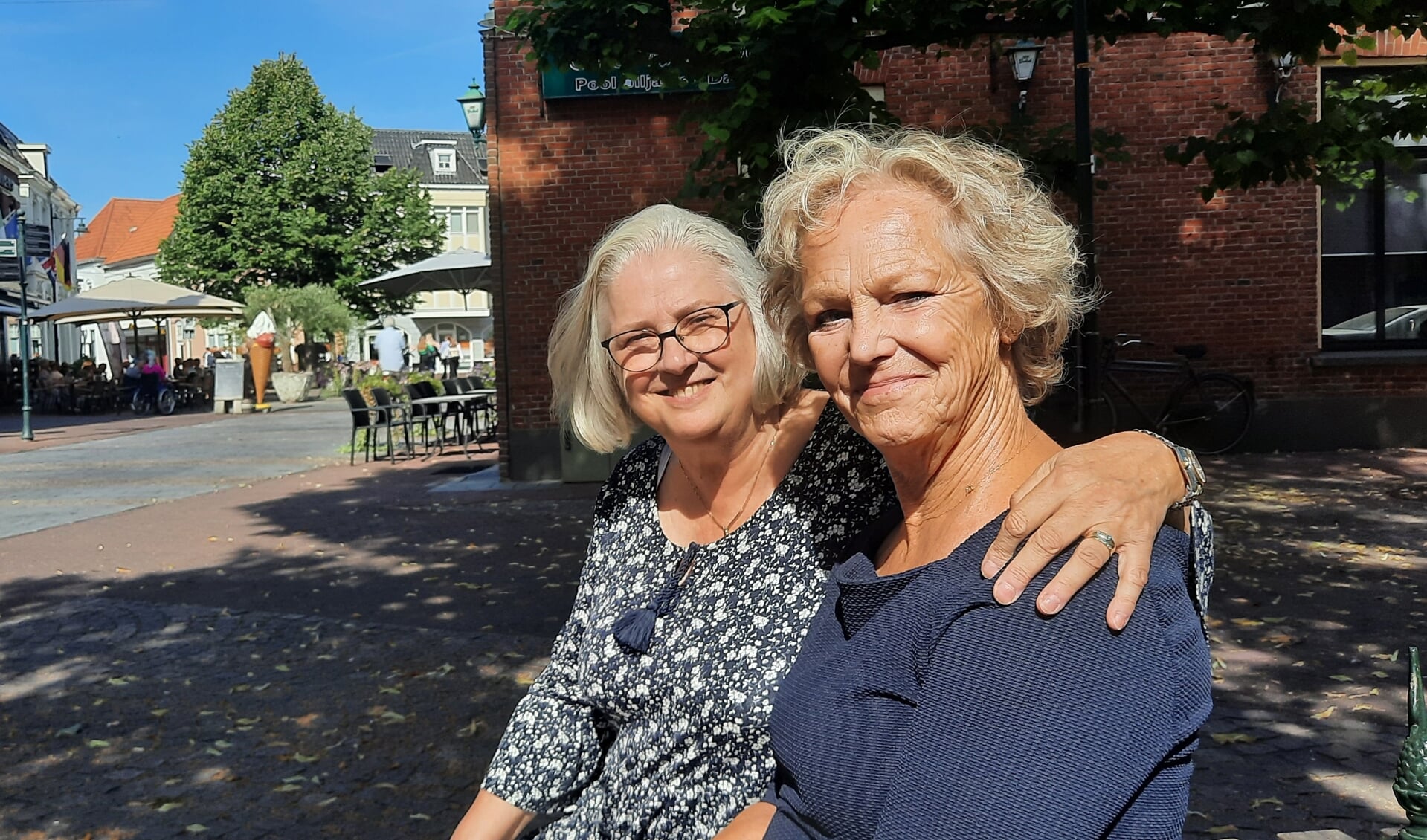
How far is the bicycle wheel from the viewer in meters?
12.4

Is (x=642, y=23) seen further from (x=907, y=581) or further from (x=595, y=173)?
(x=595, y=173)

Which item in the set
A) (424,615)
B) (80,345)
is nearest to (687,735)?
(424,615)

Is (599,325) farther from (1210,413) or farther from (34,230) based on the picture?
(34,230)

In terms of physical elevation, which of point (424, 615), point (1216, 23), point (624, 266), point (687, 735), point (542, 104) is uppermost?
point (542, 104)

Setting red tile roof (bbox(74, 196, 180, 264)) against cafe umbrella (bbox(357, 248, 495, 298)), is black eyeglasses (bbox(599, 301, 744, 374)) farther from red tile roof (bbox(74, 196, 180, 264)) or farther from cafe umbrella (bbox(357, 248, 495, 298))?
red tile roof (bbox(74, 196, 180, 264))

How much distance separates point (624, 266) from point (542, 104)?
10.8 meters

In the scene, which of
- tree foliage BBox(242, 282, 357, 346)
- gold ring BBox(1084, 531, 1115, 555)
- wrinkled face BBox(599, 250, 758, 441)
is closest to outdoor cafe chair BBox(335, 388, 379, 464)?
wrinkled face BBox(599, 250, 758, 441)

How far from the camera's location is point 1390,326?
520 inches

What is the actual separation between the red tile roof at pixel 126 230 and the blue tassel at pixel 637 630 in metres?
90.5

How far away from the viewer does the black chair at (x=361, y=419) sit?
15781mm

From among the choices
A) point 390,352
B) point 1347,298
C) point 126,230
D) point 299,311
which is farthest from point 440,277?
point 126,230

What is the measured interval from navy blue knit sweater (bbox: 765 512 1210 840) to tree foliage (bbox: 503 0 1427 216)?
13.7ft

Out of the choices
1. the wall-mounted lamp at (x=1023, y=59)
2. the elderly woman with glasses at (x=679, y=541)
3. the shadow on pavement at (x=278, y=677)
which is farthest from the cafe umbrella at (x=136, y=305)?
the elderly woman with glasses at (x=679, y=541)

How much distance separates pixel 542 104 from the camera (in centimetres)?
1253
